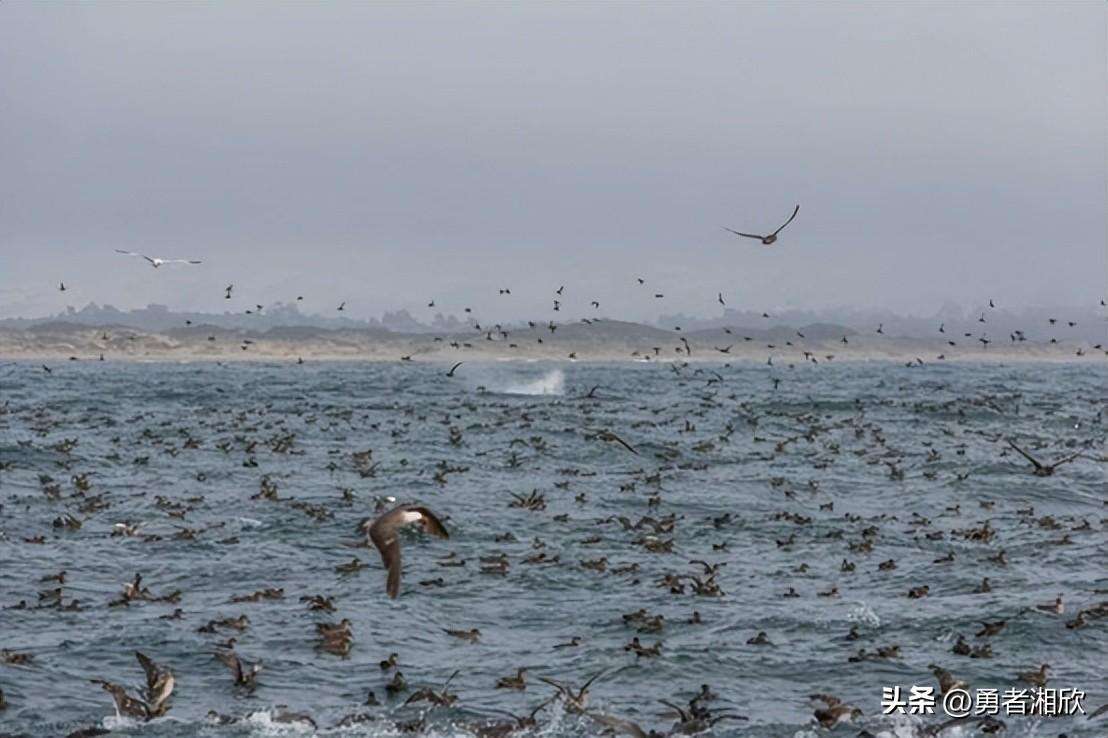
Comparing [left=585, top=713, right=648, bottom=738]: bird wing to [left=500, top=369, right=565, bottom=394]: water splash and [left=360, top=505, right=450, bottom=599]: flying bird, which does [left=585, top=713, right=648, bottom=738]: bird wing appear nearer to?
[left=360, top=505, right=450, bottom=599]: flying bird

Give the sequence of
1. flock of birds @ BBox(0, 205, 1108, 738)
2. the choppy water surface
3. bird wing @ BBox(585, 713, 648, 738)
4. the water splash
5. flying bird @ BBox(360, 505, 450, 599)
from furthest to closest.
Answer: the water splash → the choppy water surface → flock of birds @ BBox(0, 205, 1108, 738) → bird wing @ BBox(585, 713, 648, 738) → flying bird @ BBox(360, 505, 450, 599)

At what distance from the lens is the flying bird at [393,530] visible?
12727mm

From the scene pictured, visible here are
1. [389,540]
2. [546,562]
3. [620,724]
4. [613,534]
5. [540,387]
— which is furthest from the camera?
[540,387]

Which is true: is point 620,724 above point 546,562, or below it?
below

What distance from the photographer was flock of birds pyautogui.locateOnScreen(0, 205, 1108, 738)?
16953mm

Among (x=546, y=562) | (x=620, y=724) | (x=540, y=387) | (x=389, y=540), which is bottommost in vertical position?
(x=620, y=724)

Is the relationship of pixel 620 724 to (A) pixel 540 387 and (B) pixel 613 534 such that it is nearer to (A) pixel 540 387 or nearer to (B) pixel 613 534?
(B) pixel 613 534

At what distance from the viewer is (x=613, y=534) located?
30.7 m

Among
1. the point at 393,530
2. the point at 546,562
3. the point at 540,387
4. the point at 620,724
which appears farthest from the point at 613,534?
the point at 540,387

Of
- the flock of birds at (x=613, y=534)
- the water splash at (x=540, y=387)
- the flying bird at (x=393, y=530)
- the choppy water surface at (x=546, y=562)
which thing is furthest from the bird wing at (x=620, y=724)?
the water splash at (x=540, y=387)

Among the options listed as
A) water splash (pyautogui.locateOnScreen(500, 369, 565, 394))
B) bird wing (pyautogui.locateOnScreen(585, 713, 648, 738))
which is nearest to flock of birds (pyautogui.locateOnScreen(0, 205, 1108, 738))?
bird wing (pyautogui.locateOnScreen(585, 713, 648, 738))

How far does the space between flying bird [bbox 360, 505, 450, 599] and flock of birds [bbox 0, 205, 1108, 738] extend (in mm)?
21

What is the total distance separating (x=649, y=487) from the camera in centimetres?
3869

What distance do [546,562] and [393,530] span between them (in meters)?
14.3
